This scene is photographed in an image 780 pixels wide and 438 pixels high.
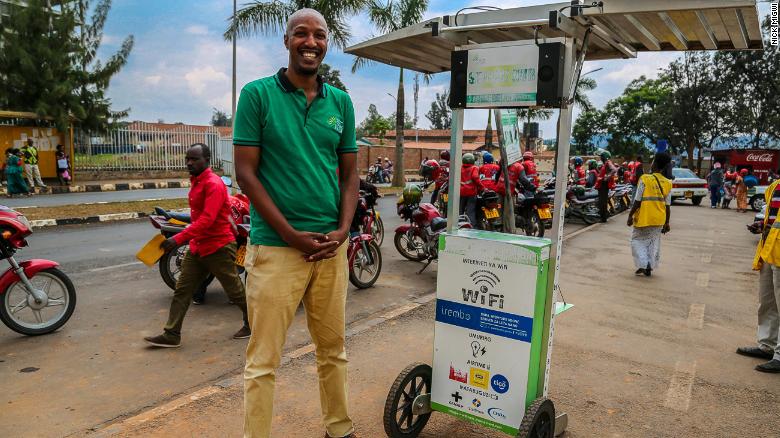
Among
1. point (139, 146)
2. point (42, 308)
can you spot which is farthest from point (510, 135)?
point (139, 146)

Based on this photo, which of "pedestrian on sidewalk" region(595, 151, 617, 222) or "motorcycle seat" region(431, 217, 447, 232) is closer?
"motorcycle seat" region(431, 217, 447, 232)

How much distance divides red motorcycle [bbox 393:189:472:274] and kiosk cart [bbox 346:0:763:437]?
4301mm

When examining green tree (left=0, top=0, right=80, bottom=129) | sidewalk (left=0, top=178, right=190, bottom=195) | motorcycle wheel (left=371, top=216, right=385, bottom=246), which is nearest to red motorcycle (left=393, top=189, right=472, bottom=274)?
motorcycle wheel (left=371, top=216, right=385, bottom=246)

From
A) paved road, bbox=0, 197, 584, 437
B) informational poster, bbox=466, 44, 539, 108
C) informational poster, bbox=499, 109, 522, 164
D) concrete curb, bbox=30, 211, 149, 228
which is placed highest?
informational poster, bbox=466, 44, 539, 108

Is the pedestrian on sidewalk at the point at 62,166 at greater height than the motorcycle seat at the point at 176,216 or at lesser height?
lesser

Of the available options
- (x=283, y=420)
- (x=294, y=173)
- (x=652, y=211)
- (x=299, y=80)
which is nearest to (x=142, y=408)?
(x=283, y=420)

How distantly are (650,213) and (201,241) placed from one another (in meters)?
5.76

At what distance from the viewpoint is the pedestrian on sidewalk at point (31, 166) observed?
60.2 ft

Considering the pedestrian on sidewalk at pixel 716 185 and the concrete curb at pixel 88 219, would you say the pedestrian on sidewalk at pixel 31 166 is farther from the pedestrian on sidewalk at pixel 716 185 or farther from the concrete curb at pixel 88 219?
the pedestrian on sidewalk at pixel 716 185

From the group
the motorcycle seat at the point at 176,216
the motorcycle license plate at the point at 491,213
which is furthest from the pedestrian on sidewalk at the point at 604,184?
the motorcycle seat at the point at 176,216

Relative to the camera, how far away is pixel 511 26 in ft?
9.77

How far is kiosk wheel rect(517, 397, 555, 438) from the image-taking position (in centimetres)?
274

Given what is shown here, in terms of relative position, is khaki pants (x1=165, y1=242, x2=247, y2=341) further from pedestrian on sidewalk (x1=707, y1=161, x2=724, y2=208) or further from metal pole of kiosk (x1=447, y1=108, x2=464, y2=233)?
pedestrian on sidewalk (x1=707, y1=161, x2=724, y2=208)

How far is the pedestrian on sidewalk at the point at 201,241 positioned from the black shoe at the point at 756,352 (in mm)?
4041
